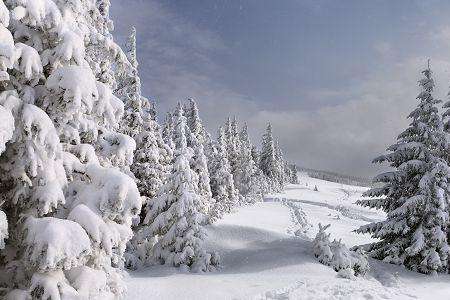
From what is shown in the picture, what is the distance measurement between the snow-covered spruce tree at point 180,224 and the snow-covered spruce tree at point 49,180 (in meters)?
11.9

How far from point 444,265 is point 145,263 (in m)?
14.3

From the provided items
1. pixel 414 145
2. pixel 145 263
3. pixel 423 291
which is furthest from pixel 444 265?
pixel 145 263

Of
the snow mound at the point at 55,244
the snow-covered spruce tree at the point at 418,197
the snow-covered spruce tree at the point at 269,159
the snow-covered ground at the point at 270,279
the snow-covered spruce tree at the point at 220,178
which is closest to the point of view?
the snow mound at the point at 55,244

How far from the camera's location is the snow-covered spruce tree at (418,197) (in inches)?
840

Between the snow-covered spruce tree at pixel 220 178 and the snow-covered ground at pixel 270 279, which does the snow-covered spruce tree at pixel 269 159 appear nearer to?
the snow-covered spruce tree at pixel 220 178

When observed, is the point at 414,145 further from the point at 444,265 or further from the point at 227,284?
the point at 227,284

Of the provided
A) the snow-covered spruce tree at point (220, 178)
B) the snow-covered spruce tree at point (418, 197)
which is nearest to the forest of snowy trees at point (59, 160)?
the snow-covered spruce tree at point (418, 197)

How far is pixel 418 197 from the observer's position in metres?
21.7

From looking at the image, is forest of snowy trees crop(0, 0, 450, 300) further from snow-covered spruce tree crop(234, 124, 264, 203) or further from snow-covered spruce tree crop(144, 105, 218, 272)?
snow-covered spruce tree crop(234, 124, 264, 203)

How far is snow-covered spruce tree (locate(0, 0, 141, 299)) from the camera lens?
6.64 meters

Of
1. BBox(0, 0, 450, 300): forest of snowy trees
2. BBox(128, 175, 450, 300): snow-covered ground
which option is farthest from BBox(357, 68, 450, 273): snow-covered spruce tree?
BBox(0, 0, 450, 300): forest of snowy trees

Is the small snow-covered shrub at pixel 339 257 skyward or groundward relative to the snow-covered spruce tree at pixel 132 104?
groundward

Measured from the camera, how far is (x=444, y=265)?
2141 cm

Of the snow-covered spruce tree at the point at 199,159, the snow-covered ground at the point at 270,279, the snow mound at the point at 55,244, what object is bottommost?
the snow-covered ground at the point at 270,279
